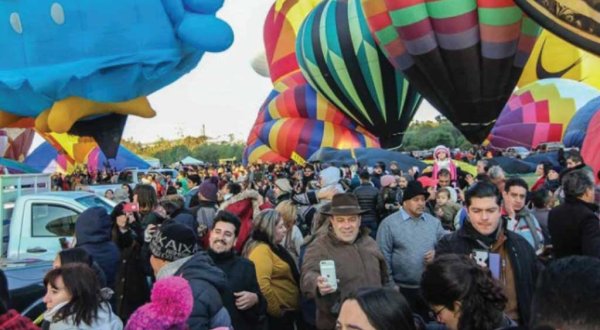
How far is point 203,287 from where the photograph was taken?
2.77m

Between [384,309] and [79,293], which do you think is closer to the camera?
[384,309]

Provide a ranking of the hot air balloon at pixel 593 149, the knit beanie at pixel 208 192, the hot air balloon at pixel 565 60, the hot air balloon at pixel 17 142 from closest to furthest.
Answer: the knit beanie at pixel 208 192 < the hot air balloon at pixel 593 149 < the hot air balloon at pixel 565 60 < the hot air balloon at pixel 17 142

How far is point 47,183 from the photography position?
7.33 m

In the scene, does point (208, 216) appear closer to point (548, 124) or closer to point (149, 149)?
point (548, 124)

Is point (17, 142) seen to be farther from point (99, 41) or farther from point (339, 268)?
point (339, 268)

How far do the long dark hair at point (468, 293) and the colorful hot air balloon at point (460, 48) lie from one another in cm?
1448

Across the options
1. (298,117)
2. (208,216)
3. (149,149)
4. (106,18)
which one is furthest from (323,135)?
(149,149)

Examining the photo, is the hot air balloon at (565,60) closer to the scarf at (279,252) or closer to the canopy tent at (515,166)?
the canopy tent at (515,166)

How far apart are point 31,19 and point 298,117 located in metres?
14.6

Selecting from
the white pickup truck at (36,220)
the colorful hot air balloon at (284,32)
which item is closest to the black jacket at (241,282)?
the white pickup truck at (36,220)

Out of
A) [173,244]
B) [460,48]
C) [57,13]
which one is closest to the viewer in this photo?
[173,244]

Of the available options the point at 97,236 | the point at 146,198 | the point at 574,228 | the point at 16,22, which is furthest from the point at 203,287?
the point at 16,22

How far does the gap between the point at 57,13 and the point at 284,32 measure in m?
18.0

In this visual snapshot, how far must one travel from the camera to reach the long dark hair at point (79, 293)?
264 centimetres
